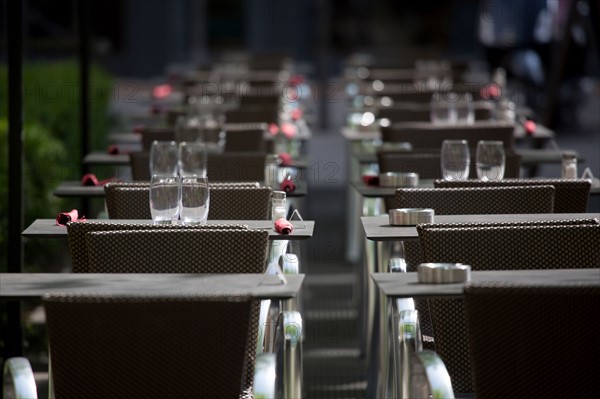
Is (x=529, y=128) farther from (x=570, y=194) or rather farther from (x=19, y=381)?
(x=19, y=381)

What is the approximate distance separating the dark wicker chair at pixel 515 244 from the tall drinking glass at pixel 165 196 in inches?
27.9

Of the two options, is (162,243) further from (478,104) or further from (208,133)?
(478,104)

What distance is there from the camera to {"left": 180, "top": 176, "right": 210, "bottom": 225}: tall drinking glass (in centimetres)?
385

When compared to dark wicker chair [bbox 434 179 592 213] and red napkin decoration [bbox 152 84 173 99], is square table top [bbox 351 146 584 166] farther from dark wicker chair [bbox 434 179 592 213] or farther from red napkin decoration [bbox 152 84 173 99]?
red napkin decoration [bbox 152 84 173 99]

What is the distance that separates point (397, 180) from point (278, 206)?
963mm

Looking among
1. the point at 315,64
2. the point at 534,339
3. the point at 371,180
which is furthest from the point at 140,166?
the point at 315,64

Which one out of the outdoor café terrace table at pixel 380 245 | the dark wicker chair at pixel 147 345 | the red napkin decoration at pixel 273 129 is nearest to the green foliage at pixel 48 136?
the red napkin decoration at pixel 273 129

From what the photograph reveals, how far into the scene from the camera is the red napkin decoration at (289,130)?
764 cm

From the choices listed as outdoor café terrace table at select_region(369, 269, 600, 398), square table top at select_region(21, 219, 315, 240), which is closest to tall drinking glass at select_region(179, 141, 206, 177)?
square table top at select_region(21, 219, 315, 240)

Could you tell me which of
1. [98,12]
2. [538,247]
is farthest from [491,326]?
[98,12]

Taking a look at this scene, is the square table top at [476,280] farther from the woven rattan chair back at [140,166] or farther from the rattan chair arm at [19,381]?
the woven rattan chair back at [140,166]

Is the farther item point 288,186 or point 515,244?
point 288,186

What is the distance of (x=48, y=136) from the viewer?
8.45 meters

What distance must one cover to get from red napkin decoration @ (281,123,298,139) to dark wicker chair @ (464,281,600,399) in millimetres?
4748
